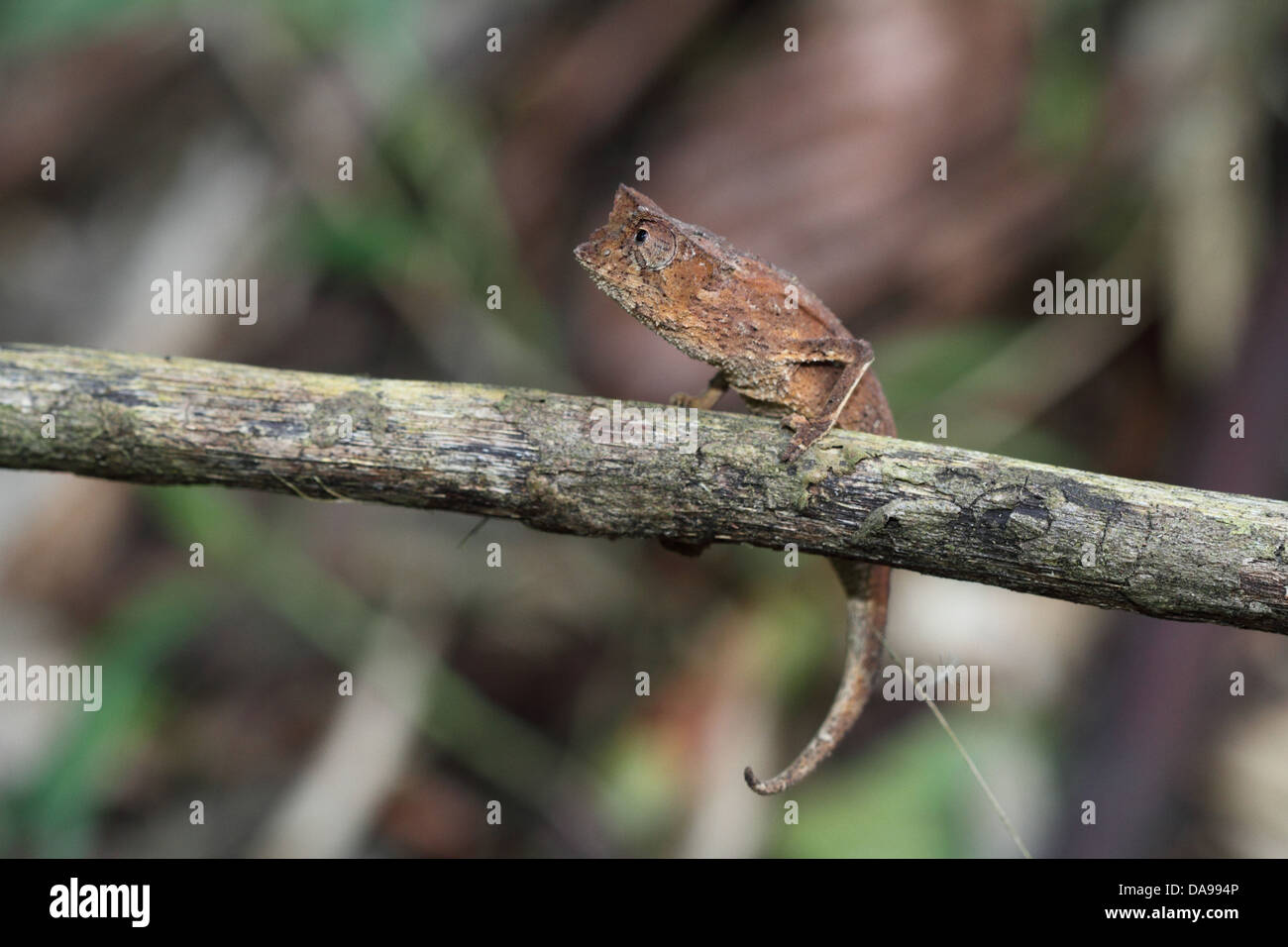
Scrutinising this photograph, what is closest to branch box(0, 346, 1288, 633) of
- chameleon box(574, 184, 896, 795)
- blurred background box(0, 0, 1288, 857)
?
chameleon box(574, 184, 896, 795)

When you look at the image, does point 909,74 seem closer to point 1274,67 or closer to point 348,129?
point 1274,67

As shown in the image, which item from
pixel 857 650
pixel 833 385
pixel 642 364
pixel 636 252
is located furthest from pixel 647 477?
pixel 642 364

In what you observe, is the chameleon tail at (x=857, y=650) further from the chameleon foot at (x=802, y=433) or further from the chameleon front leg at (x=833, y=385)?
the chameleon foot at (x=802, y=433)

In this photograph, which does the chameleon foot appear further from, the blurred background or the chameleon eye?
the blurred background

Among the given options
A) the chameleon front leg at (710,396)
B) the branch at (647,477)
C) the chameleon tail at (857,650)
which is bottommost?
the chameleon tail at (857,650)

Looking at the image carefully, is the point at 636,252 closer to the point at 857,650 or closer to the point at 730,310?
the point at 730,310

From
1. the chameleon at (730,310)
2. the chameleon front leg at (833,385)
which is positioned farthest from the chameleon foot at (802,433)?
the chameleon at (730,310)
